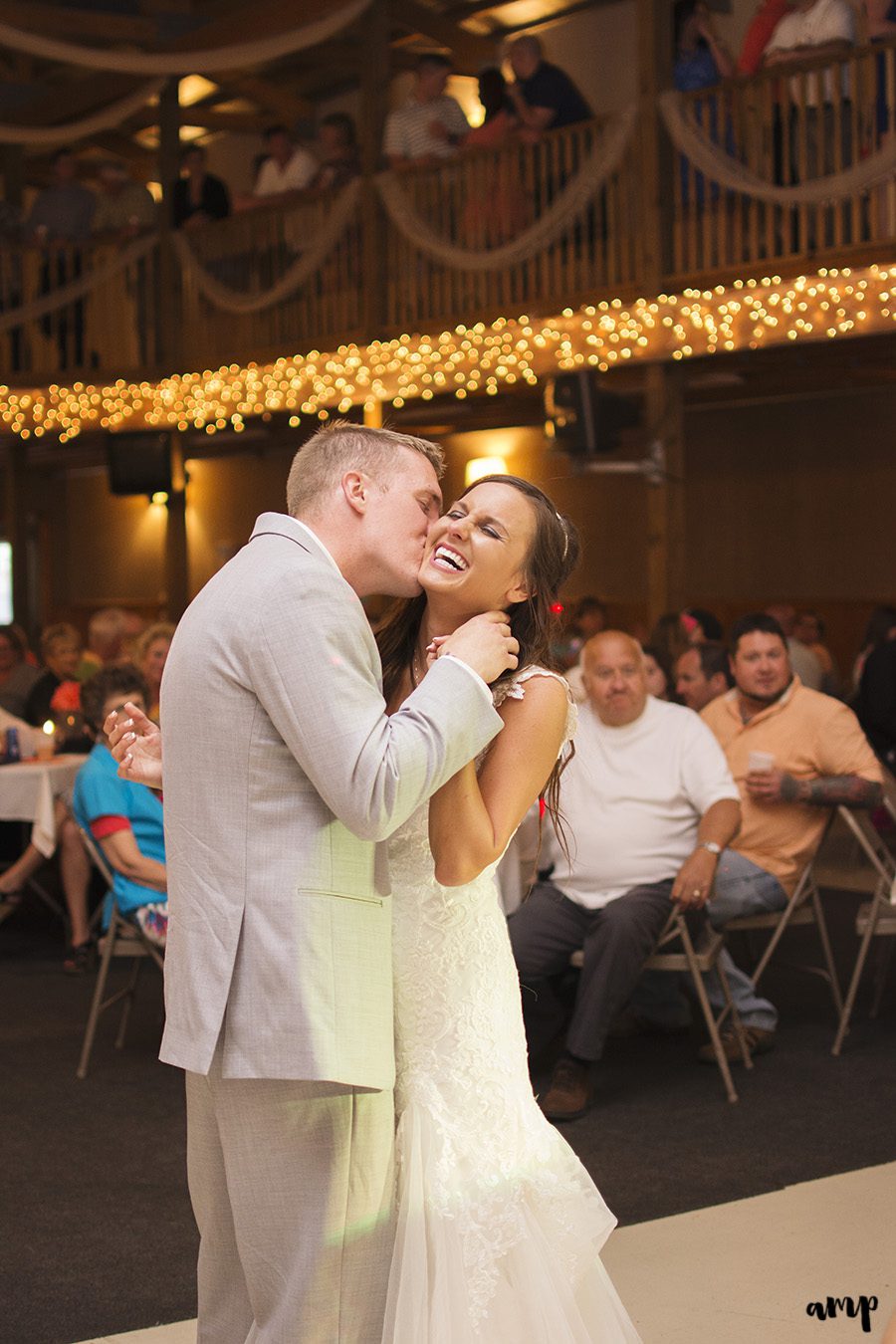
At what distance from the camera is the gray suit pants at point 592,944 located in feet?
14.5

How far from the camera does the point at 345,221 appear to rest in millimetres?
11266

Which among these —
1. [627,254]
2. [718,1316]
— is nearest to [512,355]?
[627,254]

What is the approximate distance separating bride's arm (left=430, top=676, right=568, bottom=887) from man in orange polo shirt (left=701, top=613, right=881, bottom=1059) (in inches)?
109

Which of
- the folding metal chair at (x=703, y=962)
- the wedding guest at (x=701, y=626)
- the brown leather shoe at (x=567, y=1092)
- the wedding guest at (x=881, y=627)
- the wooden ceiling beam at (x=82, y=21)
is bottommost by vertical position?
the brown leather shoe at (x=567, y=1092)

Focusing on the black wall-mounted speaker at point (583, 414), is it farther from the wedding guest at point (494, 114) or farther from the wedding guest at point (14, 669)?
the wedding guest at point (14, 669)

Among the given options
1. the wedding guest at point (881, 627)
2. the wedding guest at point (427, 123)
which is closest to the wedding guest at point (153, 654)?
the wedding guest at point (881, 627)

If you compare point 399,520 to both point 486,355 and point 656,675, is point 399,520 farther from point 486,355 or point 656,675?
point 486,355

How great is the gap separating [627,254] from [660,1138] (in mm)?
6774

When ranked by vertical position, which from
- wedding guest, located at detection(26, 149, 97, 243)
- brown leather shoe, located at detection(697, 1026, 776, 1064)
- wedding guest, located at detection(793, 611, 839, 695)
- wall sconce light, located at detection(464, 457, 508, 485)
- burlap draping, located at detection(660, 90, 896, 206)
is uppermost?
wedding guest, located at detection(26, 149, 97, 243)

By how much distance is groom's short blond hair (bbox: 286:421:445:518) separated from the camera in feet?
6.46

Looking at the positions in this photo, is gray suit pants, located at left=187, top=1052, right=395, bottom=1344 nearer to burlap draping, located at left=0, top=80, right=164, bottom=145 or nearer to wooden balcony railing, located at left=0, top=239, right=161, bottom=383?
burlap draping, located at left=0, top=80, right=164, bottom=145

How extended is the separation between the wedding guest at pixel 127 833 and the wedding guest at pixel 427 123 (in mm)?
6994

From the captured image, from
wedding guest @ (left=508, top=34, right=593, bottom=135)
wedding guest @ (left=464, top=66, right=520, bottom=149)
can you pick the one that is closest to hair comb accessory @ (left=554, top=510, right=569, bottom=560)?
wedding guest @ (left=508, top=34, right=593, bottom=135)

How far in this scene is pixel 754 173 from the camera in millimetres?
9023
